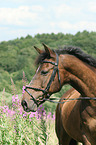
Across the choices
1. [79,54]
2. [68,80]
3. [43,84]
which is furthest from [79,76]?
[43,84]

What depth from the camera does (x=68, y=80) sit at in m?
2.99

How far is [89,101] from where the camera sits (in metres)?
2.99

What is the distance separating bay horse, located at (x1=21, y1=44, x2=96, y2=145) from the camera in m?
2.84

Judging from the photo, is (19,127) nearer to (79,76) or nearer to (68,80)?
(68,80)

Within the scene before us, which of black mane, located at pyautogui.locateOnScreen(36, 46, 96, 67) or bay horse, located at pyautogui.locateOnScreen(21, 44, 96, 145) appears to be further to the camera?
black mane, located at pyautogui.locateOnScreen(36, 46, 96, 67)

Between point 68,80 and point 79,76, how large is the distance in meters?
0.17

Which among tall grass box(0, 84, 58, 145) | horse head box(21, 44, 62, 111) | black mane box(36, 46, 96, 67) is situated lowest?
tall grass box(0, 84, 58, 145)

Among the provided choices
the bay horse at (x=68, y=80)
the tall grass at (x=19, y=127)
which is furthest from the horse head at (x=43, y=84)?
the tall grass at (x=19, y=127)

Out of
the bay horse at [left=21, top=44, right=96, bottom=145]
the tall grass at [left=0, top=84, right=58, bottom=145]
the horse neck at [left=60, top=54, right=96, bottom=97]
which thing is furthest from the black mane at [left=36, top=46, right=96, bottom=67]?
the tall grass at [left=0, top=84, right=58, bottom=145]

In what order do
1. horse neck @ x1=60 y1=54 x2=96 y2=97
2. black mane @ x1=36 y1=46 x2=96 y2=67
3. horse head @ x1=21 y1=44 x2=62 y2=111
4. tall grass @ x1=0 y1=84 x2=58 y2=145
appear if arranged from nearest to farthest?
horse head @ x1=21 y1=44 x2=62 y2=111 < horse neck @ x1=60 y1=54 x2=96 y2=97 < black mane @ x1=36 y1=46 x2=96 y2=67 < tall grass @ x1=0 y1=84 x2=58 y2=145

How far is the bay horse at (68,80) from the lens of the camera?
284cm

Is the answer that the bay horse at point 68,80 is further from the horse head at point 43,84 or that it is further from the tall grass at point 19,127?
the tall grass at point 19,127

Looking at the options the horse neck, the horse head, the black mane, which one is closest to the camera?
the horse head

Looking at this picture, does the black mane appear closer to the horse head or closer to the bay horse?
the bay horse
